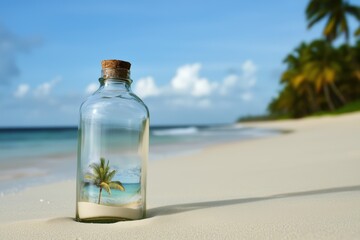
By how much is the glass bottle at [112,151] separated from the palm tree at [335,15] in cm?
3118

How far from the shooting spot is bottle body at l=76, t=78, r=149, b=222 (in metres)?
1.59

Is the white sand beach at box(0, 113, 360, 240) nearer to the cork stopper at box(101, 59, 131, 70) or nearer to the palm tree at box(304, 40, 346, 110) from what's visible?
the cork stopper at box(101, 59, 131, 70)

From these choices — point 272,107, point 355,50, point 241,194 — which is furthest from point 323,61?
point 241,194

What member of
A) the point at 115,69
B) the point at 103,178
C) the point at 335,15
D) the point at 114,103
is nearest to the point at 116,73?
the point at 115,69

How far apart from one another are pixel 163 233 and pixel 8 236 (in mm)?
514

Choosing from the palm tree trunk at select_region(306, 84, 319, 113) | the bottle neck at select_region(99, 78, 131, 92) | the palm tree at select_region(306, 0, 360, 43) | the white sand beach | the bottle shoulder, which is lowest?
the white sand beach

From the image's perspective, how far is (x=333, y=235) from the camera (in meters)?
1.30

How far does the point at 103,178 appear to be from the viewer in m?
1.61

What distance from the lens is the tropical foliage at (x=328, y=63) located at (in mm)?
30250

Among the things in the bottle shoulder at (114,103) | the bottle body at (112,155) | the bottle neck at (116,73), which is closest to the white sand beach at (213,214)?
the bottle body at (112,155)

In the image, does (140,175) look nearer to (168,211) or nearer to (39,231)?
(168,211)

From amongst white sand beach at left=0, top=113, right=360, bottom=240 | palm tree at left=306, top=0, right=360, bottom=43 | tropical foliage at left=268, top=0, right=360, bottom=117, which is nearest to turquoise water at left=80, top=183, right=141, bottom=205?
white sand beach at left=0, top=113, right=360, bottom=240

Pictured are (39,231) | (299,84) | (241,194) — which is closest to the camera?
(39,231)

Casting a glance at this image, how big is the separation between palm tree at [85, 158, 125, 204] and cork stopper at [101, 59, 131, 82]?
Result: 13.9 inches
